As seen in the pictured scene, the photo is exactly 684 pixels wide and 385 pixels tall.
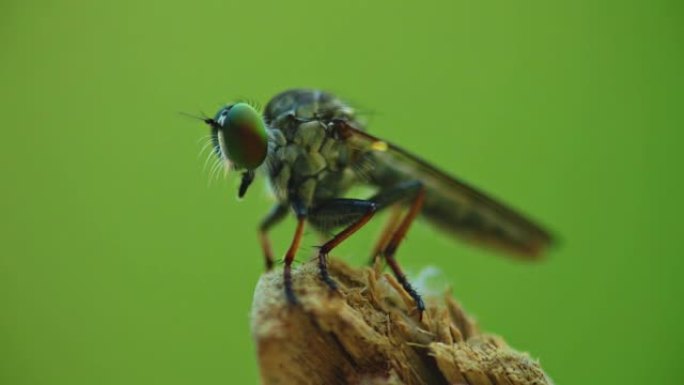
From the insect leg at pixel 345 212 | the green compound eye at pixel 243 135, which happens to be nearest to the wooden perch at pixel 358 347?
the insect leg at pixel 345 212

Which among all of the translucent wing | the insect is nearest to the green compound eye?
the insect

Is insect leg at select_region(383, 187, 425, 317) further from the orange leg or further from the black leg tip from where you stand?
the black leg tip

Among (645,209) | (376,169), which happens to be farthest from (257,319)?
(645,209)

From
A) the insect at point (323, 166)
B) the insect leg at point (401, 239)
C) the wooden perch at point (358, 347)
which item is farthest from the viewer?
the insect at point (323, 166)

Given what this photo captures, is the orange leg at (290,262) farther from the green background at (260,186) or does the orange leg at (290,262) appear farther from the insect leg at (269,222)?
the green background at (260,186)

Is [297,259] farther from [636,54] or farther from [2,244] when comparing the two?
[636,54]

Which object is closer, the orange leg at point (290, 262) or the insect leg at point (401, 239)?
the orange leg at point (290, 262)

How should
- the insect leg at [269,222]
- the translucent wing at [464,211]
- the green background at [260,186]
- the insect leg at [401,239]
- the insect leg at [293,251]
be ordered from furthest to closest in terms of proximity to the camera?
1. the green background at [260,186]
2. the translucent wing at [464,211]
3. the insect leg at [269,222]
4. the insect leg at [401,239]
5. the insect leg at [293,251]
